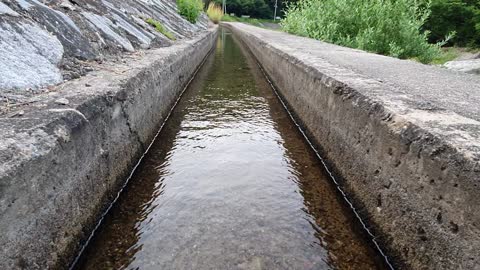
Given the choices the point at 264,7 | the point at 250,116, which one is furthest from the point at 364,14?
the point at 264,7

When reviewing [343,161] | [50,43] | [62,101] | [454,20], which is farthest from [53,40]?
[454,20]

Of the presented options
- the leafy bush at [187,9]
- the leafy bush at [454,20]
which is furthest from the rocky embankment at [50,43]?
the leafy bush at [454,20]

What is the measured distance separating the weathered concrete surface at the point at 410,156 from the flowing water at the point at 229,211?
0.81 feet

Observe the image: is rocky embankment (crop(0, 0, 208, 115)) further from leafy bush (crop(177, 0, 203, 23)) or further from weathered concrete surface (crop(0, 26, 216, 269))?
leafy bush (crop(177, 0, 203, 23))

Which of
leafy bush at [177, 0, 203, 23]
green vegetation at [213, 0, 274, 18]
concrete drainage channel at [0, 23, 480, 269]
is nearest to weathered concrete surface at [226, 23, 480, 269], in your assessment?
concrete drainage channel at [0, 23, 480, 269]

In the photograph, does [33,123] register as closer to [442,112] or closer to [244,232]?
[244,232]

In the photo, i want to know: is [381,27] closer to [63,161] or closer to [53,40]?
[53,40]

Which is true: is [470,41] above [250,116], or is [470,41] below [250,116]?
above

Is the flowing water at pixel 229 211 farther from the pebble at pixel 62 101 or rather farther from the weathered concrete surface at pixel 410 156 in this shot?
the pebble at pixel 62 101

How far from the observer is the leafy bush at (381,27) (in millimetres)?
7367

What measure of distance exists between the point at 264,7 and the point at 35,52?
2529 inches

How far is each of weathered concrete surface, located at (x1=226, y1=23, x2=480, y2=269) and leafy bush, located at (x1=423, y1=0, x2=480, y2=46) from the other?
43.1ft

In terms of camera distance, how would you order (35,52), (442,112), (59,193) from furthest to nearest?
(35,52) < (442,112) < (59,193)

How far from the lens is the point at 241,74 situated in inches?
307
